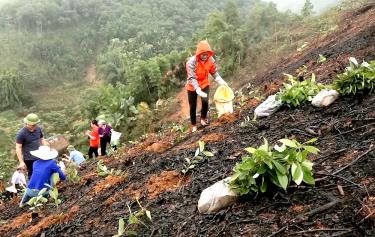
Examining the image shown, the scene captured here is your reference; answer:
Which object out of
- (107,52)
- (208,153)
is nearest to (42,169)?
(208,153)

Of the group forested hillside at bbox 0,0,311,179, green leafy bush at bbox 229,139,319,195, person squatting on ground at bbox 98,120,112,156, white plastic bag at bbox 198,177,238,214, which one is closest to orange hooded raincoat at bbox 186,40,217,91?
white plastic bag at bbox 198,177,238,214

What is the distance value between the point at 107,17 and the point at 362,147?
91.8m

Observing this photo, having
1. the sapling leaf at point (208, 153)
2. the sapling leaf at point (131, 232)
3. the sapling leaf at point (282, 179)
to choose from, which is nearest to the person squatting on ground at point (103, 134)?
the sapling leaf at point (208, 153)

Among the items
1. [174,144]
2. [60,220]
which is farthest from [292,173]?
[174,144]

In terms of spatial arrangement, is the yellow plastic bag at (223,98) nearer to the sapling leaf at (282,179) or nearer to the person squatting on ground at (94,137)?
the person squatting on ground at (94,137)

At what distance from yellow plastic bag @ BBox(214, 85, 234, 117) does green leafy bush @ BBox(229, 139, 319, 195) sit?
3.83m

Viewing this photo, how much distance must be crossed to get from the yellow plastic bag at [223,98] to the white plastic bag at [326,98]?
6.58 feet

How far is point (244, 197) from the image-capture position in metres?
3.19

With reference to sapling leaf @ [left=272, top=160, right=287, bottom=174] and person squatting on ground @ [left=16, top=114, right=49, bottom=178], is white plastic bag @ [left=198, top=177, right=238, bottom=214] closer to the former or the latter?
sapling leaf @ [left=272, top=160, right=287, bottom=174]

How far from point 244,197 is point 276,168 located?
42cm

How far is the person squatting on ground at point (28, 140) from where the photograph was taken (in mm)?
6332

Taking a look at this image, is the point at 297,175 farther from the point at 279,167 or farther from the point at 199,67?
the point at 199,67

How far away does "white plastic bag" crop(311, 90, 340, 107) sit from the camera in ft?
15.9

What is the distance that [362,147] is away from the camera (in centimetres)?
340
